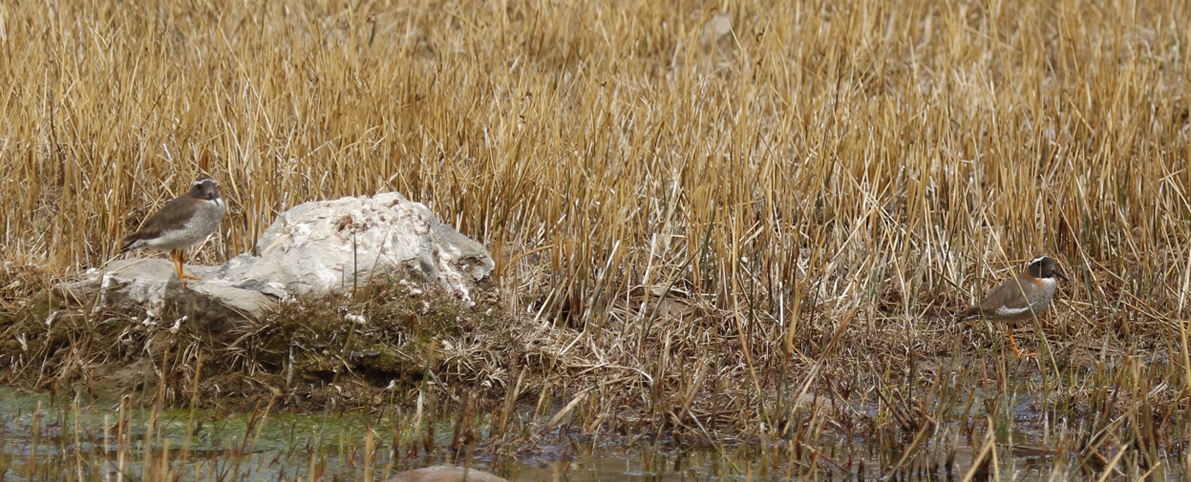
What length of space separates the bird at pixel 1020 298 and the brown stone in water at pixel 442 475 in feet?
7.98

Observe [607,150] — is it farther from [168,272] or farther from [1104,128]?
[1104,128]

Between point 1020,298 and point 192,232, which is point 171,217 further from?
point 1020,298

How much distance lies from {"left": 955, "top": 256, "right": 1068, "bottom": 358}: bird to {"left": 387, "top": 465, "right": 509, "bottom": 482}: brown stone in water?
243 centimetres

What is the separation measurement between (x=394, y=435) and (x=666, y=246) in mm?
1885

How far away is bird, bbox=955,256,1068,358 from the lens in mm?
4965

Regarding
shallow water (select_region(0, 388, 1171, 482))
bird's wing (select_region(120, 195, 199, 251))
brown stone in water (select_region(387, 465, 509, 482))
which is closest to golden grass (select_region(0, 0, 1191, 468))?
shallow water (select_region(0, 388, 1171, 482))

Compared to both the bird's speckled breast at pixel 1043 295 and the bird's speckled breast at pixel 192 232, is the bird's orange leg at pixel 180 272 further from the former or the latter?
the bird's speckled breast at pixel 1043 295

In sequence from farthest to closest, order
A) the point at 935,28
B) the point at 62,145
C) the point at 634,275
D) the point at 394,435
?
the point at 935,28 < the point at 62,145 < the point at 634,275 < the point at 394,435

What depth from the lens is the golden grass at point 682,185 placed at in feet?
16.7

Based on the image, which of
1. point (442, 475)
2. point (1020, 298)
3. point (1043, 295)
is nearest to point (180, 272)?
point (442, 475)

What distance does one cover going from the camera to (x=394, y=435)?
397cm

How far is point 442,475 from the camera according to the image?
3.40 metres

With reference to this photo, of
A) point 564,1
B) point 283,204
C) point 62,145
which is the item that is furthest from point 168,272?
point 564,1

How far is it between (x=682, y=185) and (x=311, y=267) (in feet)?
6.29
